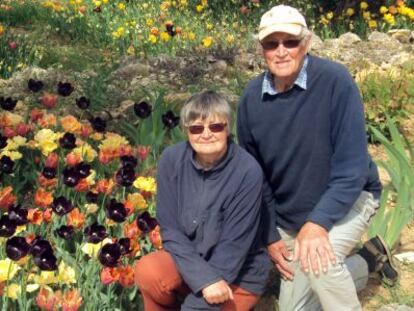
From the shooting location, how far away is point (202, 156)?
2.61 metres

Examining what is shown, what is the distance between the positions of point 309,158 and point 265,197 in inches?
12.2

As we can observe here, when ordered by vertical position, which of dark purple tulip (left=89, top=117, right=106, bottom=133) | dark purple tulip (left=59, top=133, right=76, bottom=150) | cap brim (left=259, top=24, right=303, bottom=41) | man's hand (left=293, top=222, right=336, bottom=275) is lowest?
man's hand (left=293, top=222, right=336, bottom=275)

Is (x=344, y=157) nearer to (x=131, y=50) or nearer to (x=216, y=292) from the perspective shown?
(x=216, y=292)

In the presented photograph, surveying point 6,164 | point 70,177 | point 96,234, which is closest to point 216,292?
point 96,234

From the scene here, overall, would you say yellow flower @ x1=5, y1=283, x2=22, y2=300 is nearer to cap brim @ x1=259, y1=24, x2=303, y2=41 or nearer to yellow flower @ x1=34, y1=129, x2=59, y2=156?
yellow flower @ x1=34, y1=129, x2=59, y2=156

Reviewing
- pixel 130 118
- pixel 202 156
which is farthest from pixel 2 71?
pixel 202 156

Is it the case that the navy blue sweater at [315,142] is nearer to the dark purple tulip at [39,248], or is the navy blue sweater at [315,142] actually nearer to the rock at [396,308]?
the rock at [396,308]

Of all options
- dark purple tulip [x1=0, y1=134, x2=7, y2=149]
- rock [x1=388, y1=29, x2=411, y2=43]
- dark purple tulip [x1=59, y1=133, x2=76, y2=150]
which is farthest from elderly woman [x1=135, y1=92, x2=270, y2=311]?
rock [x1=388, y1=29, x2=411, y2=43]

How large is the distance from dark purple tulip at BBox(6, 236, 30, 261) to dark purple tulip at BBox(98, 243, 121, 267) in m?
0.28

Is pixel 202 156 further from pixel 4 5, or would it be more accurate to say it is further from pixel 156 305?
pixel 4 5

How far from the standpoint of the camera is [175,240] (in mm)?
2574

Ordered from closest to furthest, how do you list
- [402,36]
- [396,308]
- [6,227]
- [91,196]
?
[6,227], [396,308], [91,196], [402,36]

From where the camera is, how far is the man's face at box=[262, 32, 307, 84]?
2.57 metres

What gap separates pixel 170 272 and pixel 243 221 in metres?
0.38
